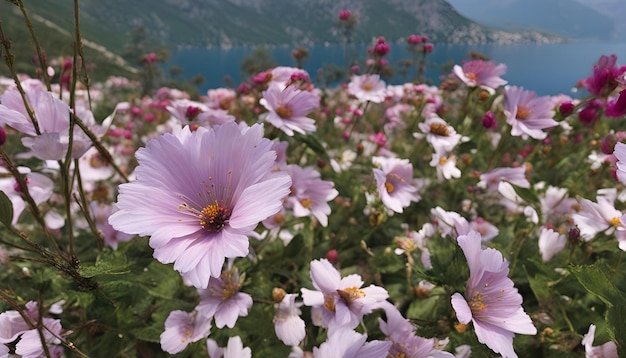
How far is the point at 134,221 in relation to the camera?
637mm

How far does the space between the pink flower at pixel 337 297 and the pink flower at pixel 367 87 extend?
1.04 m

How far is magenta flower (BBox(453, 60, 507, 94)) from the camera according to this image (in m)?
1.48

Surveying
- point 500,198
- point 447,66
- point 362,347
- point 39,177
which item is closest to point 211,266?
point 362,347

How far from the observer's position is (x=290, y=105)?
1160mm

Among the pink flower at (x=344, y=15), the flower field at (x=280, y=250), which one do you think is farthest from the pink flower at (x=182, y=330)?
the pink flower at (x=344, y=15)

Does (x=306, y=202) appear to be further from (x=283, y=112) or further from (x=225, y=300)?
(x=225, y=300)

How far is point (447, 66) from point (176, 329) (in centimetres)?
385

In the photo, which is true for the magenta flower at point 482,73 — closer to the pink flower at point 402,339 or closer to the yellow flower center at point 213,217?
the pink flower at point 402,339

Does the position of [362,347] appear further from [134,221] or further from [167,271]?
[167,271]

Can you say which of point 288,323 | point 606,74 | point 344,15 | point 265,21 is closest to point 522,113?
point 606,74

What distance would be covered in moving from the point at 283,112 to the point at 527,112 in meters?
0.94

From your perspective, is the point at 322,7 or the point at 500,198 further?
the point at 322,7

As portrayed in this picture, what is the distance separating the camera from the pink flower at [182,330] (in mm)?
876

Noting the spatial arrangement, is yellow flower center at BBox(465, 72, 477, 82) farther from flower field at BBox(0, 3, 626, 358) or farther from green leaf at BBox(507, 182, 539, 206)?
green leaf at BBox(507, 182, 539, 206)
